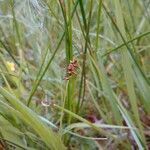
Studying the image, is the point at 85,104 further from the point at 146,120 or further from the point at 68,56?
the point at 68,56

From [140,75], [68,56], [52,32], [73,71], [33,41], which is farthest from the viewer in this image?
[33,41]

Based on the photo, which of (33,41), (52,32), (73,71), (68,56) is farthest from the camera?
(33,41)

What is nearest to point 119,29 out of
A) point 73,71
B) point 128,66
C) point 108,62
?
point 128,66

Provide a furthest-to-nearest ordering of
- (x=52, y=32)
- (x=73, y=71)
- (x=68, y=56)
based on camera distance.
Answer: (x=52, y=32), (x=68, y=56), (x=73, y=71)

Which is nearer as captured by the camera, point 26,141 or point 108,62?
point 26,141

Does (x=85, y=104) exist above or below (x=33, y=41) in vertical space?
below

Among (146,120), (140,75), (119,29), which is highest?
(119,29)

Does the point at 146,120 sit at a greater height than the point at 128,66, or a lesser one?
lesser

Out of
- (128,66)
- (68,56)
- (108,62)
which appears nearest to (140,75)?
(128,66)

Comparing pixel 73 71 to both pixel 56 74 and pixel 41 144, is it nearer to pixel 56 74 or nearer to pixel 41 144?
pixel 41 144

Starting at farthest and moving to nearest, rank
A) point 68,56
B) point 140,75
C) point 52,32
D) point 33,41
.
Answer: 1. point 33,41
2. point 52,32
3. point 140,75
4. point 68,56
